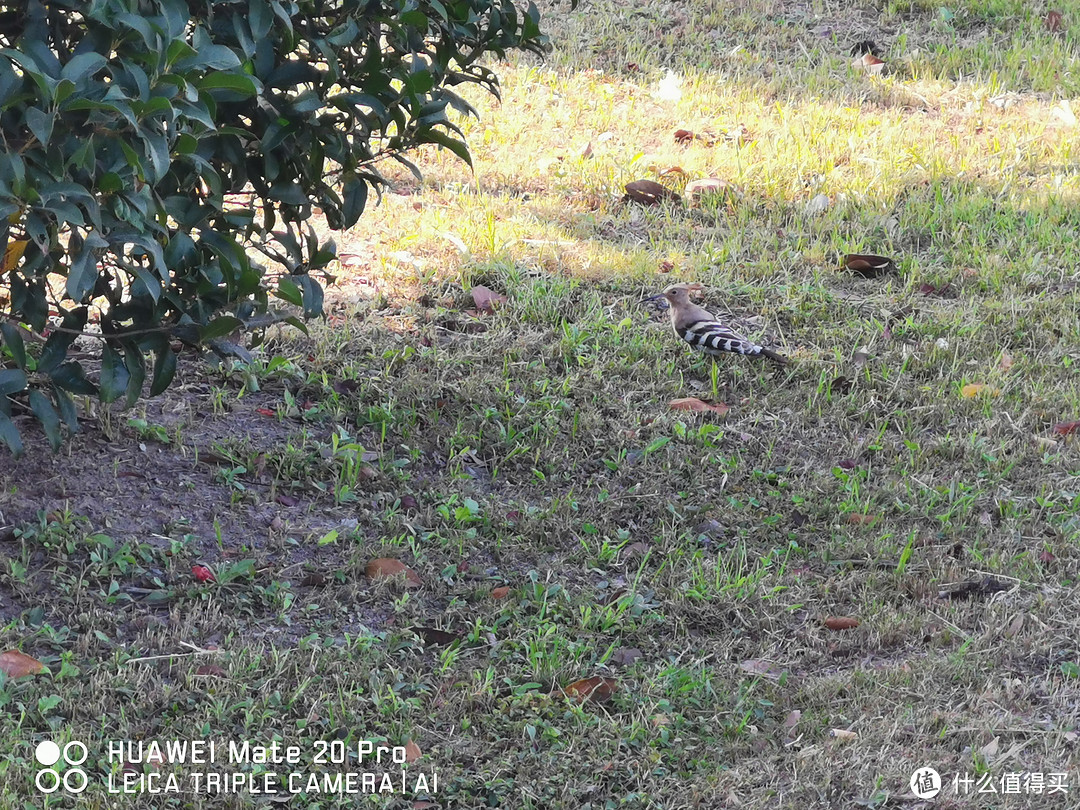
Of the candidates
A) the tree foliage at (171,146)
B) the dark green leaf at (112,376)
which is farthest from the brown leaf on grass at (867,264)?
the dark green leaf at (112,376)

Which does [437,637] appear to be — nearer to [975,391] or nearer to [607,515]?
[607,515]

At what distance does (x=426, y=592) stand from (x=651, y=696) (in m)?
0.85

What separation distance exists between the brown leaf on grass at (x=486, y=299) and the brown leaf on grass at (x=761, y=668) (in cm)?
241

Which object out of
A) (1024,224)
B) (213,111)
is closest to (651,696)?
(213,111)

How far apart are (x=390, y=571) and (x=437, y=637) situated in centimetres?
33

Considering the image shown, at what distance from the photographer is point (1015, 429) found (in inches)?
201

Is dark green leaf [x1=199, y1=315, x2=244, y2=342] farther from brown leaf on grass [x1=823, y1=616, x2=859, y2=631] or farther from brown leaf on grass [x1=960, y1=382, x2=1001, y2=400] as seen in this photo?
brown leaf on grass [x1=960, y1=382, x2=1001, y2=400]

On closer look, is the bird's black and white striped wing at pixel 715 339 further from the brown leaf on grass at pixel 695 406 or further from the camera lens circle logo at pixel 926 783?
the camera lens circle logo at pixel 926 783

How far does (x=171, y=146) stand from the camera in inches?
125

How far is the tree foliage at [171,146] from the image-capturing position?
9.78 feet

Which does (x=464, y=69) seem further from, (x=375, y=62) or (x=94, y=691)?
(x=94, y=691)

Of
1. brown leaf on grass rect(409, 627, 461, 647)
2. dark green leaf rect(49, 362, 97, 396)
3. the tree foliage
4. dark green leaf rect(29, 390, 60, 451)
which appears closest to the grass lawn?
brown leaf on grass rect(409, 627, 461, 647)

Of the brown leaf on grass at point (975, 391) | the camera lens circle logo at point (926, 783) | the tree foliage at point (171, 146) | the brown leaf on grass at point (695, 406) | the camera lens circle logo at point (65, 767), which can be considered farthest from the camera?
the brown leaf on grass at point (975, 391)

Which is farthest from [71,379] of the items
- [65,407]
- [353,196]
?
[353,196]
